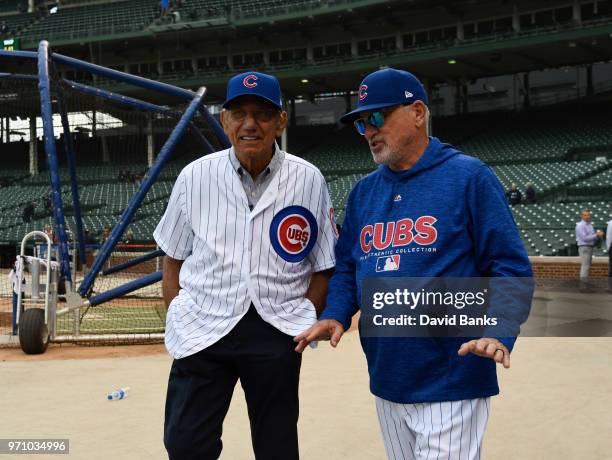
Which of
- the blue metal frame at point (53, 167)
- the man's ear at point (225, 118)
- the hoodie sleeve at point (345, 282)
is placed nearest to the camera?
the hoodie sleeve at point (345, 282)

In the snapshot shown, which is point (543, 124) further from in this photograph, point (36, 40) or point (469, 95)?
point (36, 40)

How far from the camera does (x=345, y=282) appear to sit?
8.07ft

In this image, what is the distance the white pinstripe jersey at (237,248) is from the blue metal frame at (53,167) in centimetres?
535

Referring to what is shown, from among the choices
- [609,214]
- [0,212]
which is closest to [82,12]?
[0,212]

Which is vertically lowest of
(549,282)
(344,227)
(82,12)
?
(549,282)

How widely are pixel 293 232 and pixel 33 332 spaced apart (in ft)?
19.3

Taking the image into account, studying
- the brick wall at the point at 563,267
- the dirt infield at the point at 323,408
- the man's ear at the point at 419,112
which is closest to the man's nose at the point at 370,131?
the man's ear at the point at 419,112

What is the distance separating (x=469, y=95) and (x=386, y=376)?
114 ft

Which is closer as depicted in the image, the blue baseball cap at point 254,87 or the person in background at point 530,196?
the blue baseball cap at point 254,87

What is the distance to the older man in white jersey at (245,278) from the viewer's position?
246 centimetres

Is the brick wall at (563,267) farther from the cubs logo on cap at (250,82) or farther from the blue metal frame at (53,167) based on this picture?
the cubs logo on cap at (250,82)

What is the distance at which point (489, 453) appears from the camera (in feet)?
13.1

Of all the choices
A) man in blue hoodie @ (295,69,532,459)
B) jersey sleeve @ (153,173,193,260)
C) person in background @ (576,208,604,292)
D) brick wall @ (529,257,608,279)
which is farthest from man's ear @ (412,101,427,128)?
brick wall @ (529,257,608,279)

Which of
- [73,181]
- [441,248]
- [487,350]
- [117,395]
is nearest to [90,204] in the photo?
[73,181]
